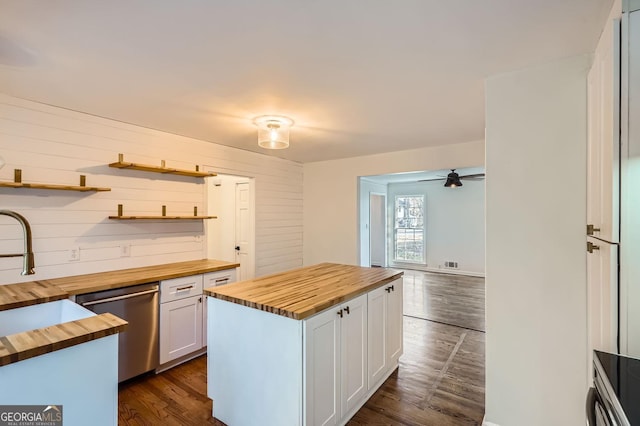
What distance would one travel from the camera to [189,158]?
3.66 m

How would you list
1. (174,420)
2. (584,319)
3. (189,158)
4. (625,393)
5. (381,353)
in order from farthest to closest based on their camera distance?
(189,158) → (381,353) → (174,420) → (584,319) → (625,393)

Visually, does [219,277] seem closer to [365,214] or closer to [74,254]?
[74,254]

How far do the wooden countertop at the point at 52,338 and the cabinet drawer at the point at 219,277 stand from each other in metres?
1.78

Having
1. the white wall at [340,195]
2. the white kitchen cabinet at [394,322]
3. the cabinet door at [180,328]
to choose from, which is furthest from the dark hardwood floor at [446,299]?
the cabinet door at [180,328]

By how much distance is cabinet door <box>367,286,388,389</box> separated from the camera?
237 centimetres

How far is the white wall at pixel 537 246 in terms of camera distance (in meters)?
1.78

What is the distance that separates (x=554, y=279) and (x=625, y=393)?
1029mm

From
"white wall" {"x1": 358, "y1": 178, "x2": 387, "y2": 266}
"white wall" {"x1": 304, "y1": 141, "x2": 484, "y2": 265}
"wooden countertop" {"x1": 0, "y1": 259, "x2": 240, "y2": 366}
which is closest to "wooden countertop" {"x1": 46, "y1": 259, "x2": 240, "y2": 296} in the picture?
"wooden countertop" {"x1": 0, "y1": 259, "x2": 240, "y2": 366}

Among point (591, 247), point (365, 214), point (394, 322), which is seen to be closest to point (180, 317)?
point (394, 322)

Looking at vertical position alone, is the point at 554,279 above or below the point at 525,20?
below

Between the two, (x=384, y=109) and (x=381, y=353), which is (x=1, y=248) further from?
(x=384, y=109)

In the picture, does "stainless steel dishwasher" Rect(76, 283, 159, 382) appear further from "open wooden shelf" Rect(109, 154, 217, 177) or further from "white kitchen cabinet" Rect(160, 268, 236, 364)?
"open wooden shelf" Rect(109, 154, 217, 177)

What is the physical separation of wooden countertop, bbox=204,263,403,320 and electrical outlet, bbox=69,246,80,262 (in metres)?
1.52

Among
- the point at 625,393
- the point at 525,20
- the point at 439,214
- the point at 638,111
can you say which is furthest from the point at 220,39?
the point at 439,214
